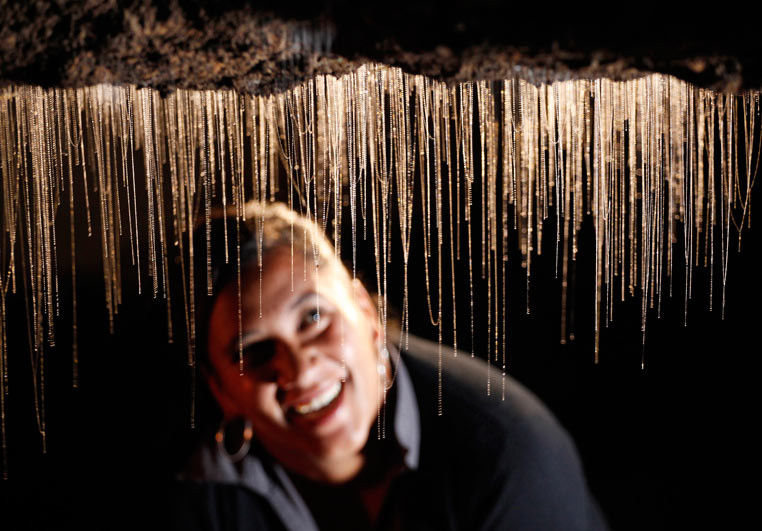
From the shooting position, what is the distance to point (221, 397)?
156cm

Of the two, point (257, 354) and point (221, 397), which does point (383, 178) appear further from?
point (221, 397)

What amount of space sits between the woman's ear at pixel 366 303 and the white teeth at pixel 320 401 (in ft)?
0.67

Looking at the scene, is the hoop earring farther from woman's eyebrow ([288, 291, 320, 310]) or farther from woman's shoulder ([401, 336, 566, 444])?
woman's shoulder ([401, 336, 566, 444])

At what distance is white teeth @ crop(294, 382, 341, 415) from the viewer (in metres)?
1.55

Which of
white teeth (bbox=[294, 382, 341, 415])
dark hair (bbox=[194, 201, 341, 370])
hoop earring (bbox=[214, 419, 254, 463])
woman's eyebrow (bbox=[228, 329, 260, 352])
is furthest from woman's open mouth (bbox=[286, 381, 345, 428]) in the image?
dark hair (bbox=[194, 201, 341, 370])

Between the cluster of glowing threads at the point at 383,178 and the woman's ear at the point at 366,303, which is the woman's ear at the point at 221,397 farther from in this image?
the woman's ear at the point at 366,303

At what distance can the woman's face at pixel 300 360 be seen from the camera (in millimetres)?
1519

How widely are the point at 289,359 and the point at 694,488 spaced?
1245mm

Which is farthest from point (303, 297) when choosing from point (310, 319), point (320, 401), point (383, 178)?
point (383, 178)

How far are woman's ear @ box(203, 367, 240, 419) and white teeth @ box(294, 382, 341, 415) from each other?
0.61 ft

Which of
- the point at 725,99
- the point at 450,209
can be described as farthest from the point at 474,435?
the point at 725,99

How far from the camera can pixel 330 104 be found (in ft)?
5.03

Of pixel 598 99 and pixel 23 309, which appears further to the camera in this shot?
pixel 23 309

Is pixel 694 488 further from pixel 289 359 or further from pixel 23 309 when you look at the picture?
pixel 23 309
